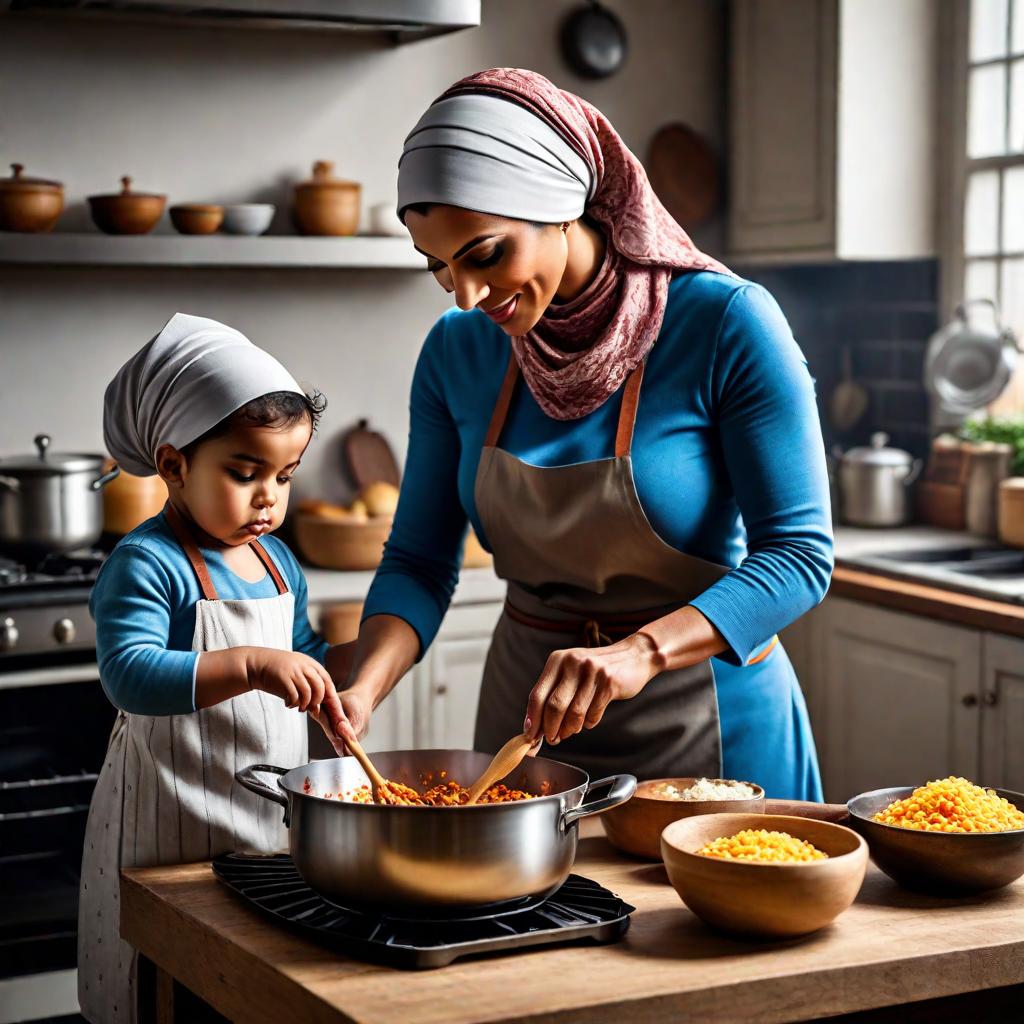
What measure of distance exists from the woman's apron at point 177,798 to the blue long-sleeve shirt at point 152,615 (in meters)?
0.02

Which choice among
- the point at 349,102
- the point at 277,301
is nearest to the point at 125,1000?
the point at 277,301

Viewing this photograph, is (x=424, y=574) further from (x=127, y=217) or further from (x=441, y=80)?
(x=441, y=80)

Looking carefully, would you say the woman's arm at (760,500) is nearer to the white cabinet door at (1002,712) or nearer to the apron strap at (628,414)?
the apron strap at (628,414)

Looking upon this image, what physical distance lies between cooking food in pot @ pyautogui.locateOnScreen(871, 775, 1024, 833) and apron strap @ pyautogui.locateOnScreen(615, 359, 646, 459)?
0.54 metres

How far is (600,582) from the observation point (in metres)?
1.84

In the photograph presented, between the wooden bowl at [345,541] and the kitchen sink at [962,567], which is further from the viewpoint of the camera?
the wooden bowl at [345,541]

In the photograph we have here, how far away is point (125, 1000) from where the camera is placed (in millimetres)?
1633

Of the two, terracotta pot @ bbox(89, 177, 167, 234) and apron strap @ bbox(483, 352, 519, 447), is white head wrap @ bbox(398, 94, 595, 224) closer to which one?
apron strap @ bbox(483, 352, 519, 447)

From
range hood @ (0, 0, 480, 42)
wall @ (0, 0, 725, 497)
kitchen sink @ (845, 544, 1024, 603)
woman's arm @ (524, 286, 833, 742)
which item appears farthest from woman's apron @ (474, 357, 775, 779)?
wall @ (0, 0, 725, 497)

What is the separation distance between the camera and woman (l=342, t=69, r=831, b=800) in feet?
5.37

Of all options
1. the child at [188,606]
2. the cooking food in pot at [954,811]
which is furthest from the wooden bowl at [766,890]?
the child at [188,606]

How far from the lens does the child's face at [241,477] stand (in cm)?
164

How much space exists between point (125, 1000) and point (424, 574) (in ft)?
2.11

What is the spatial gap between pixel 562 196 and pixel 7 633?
71.9 inches
